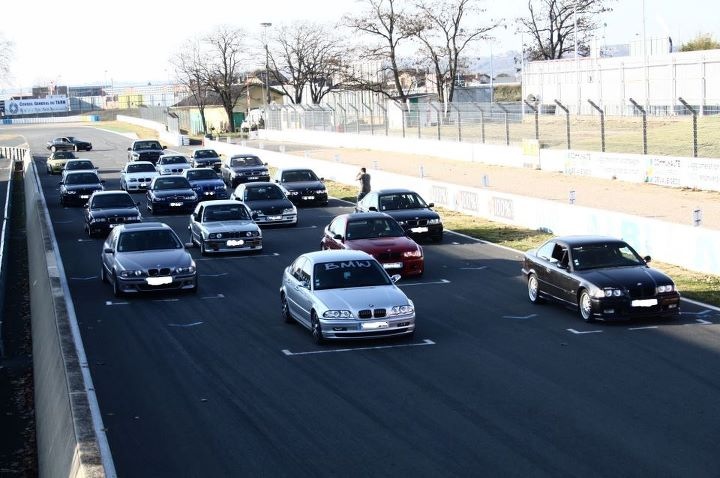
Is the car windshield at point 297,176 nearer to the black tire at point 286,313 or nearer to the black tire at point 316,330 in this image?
the black tire at point 286,313

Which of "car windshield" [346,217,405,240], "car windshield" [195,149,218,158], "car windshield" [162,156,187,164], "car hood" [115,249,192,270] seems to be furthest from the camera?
"car windshield" [195,149,218,158]

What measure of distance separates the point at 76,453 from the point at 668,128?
40875 mm

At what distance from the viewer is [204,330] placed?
19.5 meters

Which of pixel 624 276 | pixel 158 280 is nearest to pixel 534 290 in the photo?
pixel 624 276

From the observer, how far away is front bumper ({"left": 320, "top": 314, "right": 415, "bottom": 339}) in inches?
693

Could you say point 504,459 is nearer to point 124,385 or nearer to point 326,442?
point 326,442

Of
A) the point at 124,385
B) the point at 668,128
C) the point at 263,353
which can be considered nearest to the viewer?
the point at 124,385

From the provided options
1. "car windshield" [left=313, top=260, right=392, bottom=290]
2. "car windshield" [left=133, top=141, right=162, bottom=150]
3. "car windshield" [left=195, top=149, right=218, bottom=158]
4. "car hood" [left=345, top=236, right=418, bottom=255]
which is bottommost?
"car hood" [left=345, top=236, right=418, bottom=255]

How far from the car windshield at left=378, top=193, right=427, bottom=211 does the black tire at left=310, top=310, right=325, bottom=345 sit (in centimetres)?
1359

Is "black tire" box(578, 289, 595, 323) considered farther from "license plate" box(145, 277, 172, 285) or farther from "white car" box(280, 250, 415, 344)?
"license plate" box(145, 277, 172, 285)

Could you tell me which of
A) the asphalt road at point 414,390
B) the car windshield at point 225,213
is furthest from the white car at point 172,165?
the asphalt road at point 414,390

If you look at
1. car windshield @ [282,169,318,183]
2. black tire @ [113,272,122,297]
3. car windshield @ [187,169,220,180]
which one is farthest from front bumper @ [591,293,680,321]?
car windshield @ [187,169,220,180]

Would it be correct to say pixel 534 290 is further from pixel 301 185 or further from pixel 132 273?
pixel 301 185

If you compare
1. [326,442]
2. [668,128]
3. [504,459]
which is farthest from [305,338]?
[668,128]
